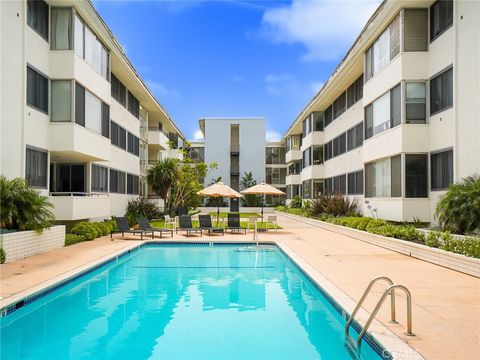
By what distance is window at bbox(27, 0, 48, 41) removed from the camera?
1441cm

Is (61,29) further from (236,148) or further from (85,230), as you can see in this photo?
(236,148)

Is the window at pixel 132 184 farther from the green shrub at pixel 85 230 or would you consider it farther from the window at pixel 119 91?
the green shrub at pixel 85 230

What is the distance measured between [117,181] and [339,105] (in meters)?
15.7

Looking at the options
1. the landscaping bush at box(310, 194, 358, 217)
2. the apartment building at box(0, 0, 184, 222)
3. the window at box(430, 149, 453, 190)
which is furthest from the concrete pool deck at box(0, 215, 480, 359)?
the landscaping bush at box(310, 194, 358, 217)

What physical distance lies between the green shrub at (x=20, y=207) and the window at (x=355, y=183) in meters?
17.0

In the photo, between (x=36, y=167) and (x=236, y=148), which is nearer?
(x=36, y=167)

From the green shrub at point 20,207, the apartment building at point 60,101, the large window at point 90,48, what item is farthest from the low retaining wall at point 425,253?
the large window at point 90,48

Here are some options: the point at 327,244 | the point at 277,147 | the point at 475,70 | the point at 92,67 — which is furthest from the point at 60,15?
the point at 277,147

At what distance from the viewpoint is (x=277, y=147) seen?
58.5 m

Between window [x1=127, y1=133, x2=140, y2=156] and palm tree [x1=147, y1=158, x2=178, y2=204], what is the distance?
180 centimetres

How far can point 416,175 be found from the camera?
15.9 m

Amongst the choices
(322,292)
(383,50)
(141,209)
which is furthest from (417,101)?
(141,209)

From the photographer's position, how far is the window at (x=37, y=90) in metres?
14.4

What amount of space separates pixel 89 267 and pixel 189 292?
121 inches
